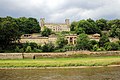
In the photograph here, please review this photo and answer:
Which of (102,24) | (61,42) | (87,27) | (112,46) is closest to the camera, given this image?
(112,46)

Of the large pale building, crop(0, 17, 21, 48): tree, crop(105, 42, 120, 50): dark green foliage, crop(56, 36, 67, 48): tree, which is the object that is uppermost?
the large pale building

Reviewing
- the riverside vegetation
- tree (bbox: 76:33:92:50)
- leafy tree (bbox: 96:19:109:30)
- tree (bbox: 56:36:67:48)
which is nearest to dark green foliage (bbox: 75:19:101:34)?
the riverside vegetation

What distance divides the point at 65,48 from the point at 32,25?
83.2 ft

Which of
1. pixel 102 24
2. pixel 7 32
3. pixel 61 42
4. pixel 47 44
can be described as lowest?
pixel 47 44

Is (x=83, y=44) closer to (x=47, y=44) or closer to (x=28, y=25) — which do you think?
(x=47, y=44)

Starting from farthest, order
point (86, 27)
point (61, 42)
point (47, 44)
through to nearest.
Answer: point (86, 27) → point (61, 42) → point (47, 44)

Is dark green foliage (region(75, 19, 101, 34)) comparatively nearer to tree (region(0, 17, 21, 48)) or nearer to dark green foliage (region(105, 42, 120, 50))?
dark green foliage (region(105, 42, 120, 50))

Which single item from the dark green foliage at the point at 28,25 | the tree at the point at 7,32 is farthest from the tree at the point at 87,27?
the tree at the point at 7,32

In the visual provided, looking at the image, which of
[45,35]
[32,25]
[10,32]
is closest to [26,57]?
[10,32]

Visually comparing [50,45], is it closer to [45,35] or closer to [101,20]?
[45,35]

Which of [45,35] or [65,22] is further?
[65,22]

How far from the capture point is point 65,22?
390 feet

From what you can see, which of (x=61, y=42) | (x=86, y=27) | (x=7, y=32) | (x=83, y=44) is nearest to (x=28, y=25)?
(x=86, y=27)

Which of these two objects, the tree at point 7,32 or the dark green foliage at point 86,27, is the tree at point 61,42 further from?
the dark green foliage at point 86,27
